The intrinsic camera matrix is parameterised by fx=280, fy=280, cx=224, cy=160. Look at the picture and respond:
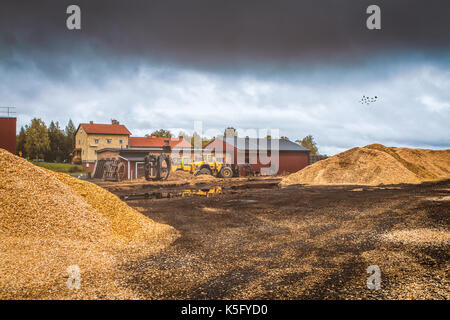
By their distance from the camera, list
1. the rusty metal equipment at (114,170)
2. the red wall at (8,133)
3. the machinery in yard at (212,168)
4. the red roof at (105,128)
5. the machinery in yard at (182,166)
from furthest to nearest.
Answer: the red roof at (105,128)
the rusty metal equipment at (114,170)
the machinery in yard at (212,168)
the machinery in yard at (182,166)
the red wall at (8,133)

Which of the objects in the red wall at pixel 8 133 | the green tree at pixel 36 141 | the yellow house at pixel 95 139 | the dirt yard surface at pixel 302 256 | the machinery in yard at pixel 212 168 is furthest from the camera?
the green tree at pixel 36 141

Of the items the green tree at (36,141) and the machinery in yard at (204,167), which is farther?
the green tree at (36,141)

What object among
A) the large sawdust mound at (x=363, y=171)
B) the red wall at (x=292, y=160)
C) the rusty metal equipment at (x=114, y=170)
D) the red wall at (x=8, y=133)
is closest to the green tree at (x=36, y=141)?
the rusty metal equipment at (x=114, y=170)

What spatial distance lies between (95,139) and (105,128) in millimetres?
3138

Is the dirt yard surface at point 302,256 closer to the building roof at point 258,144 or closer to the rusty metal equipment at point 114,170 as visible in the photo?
the rusty metal equipment at point 114,170

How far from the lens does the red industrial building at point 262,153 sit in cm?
3881

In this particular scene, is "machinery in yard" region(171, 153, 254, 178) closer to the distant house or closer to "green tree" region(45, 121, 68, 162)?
the distant house

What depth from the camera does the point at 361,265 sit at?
5.30 meters

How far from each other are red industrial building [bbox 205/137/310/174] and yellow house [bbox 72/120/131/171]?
18931mm

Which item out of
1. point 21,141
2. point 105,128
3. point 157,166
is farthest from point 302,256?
point 21,141

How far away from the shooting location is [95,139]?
48188 mm

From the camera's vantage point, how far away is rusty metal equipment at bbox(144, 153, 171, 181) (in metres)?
27.8

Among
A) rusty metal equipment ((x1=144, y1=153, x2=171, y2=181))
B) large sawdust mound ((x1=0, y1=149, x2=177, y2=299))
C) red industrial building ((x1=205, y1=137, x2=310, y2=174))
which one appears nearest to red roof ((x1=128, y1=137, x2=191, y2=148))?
red industrial building ((x1=205, y1=137, x2=310, y2=174))
